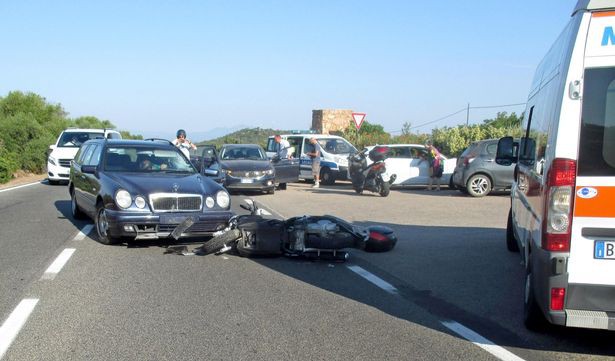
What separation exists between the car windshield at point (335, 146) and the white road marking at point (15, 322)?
17398mm

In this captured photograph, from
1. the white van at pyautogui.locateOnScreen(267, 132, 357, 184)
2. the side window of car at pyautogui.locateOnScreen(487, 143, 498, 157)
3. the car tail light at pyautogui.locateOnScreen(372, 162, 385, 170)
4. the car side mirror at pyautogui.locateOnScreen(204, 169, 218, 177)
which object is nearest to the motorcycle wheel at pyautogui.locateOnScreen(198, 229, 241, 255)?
the car side mirror at pyautogui.locateOnScreen(204, 169, 218, 177)

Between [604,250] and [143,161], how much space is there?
792cm

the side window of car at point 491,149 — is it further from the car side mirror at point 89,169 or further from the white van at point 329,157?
the car side mirror at point 89,169

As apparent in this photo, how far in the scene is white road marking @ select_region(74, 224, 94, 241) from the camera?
10.3m

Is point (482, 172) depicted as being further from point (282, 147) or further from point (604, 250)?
point (604, 250)

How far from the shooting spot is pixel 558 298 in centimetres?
464

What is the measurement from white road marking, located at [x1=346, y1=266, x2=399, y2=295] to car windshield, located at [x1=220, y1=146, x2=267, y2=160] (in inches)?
511

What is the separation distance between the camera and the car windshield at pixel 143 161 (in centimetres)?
1056

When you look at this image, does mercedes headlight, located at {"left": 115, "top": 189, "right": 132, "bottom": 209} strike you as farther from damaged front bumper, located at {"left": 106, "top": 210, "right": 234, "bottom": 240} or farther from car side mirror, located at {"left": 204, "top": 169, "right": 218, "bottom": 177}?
car side mirror, located at {"left": 204, "top": 169, "right": 218, "bottom": 177}

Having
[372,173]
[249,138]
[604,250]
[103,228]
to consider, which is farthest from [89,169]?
[249,138]

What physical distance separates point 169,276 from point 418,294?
2.94 metres

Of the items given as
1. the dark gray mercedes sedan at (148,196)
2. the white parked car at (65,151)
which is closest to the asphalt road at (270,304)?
Result: the dark gray mercedes sedan at (148,196)


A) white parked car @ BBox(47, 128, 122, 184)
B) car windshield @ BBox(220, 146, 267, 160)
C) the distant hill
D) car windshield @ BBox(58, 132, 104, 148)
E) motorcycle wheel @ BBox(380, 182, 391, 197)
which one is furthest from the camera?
the distant hill

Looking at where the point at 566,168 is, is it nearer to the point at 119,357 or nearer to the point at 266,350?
the point at 266,350
